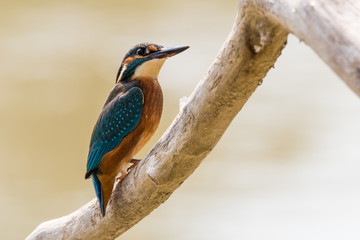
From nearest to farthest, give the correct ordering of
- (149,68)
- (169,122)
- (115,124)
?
(115,124) → (149,68) → (169,122)

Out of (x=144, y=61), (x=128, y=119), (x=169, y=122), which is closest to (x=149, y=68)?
(x=144, y=61)

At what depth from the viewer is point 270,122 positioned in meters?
5.62

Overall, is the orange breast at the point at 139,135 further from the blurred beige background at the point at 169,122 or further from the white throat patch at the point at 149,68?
Result: the blurred beige background at the point at 169,122

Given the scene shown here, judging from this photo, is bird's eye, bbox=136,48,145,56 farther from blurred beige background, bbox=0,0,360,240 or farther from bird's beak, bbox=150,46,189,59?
blurred beige background, bbox=0,0,360,240

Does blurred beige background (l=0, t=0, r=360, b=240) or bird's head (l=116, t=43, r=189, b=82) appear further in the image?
blurred beige background (l=0, t=0, r=360, b=240)

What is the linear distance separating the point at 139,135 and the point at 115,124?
9cm

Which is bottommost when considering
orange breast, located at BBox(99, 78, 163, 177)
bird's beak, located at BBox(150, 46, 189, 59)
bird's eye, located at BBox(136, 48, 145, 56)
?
orange breast, located at BBox(99, 78, 163, 177)

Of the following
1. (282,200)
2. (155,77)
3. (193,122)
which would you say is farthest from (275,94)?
(193,122)

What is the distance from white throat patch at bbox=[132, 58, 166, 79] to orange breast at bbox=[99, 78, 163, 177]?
21 mm

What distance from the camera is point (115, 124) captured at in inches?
102

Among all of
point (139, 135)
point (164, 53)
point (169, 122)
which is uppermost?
point (169, 122)

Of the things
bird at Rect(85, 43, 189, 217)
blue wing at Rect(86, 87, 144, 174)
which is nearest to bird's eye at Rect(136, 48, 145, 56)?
bird at Rect(85, 43, 189, 217)

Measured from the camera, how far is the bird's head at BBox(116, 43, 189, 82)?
8.80 ft

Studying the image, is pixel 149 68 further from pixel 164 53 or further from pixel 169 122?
pixel 169 122
